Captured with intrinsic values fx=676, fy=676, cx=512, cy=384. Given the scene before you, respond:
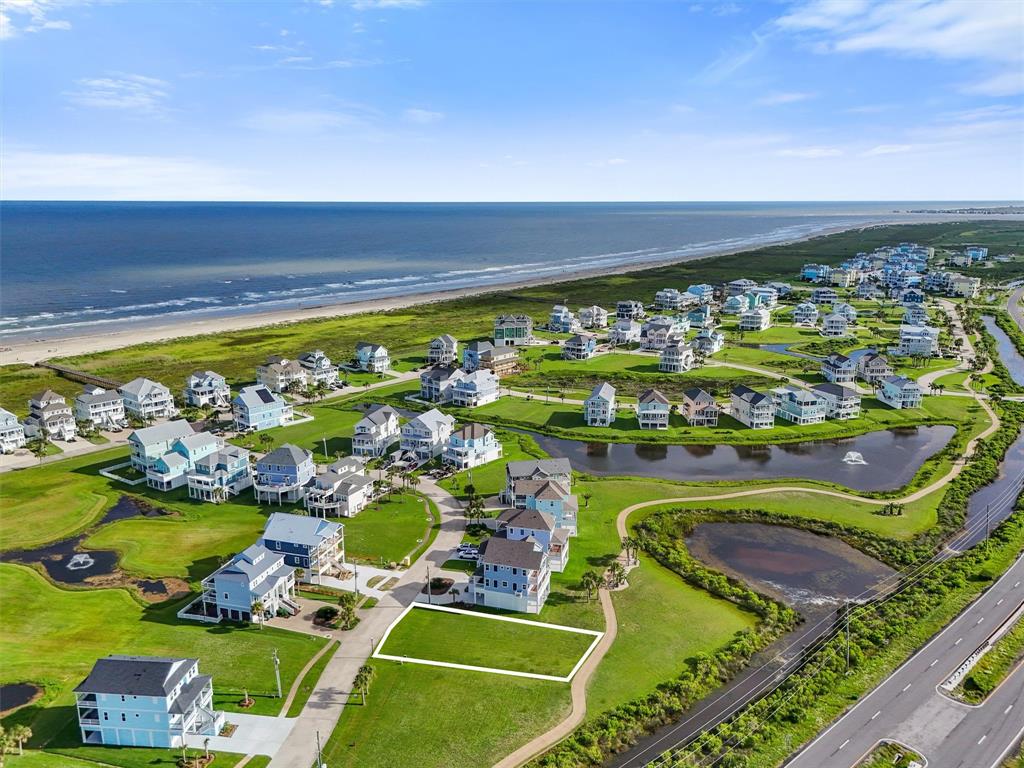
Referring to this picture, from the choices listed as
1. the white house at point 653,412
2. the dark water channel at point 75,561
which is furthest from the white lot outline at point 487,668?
the white house at point 653,412

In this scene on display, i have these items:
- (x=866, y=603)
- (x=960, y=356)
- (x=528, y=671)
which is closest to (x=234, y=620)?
(x=528, y=671)

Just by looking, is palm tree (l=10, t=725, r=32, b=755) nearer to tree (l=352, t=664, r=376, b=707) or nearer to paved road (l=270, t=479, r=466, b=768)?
paved road (l=270, t=479, r=466, b=768)

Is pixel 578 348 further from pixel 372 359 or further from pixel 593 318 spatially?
pixel 372 359

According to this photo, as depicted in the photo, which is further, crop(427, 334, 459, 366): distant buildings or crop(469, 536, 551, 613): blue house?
crop(427, 334, 459, 366): distant buildings

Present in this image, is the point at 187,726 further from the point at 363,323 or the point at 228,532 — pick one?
the point at 363,323

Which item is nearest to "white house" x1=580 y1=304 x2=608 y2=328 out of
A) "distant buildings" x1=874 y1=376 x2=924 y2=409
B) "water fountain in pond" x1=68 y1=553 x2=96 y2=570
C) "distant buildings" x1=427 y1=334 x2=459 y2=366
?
"distant buildings" x1=427 y1=334 x2=459 y2=366

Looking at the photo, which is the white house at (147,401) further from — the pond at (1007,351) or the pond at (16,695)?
the pond at (1007,351)

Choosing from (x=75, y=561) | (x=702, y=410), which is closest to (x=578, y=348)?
(x=702, y=410)
